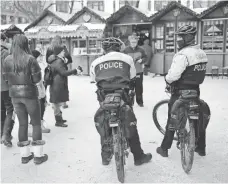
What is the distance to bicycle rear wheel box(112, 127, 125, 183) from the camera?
11.4 feet

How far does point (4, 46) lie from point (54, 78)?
1297 millimetres

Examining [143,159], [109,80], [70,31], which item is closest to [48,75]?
[109,80]

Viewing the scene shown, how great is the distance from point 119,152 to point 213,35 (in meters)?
11.0

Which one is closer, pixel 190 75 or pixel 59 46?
pixel 190 75

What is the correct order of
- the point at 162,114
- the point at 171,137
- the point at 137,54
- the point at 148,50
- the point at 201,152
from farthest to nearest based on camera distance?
the point at 148,50, the point at 137,54, the point at 162,114, the point at 201,152, the point at 171,137

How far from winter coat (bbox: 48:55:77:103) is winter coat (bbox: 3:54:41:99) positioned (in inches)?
62.6

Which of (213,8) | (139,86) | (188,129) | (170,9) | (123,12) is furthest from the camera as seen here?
(123,12)

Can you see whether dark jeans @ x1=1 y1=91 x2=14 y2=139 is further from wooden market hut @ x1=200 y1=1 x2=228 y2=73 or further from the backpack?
wooden market hut @ x1=200 y1=1 x2=228 y2=73

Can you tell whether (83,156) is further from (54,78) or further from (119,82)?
(54,78)

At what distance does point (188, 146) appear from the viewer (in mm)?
3756

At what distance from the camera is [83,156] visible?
445 cm

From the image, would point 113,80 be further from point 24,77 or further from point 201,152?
point 201,152

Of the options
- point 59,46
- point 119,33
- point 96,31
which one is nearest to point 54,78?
point 59,46

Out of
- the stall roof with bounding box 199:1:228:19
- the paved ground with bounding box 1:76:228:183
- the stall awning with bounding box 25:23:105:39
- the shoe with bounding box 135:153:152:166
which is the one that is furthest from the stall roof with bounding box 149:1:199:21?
the shoe with bounding box 135:153:152:166
